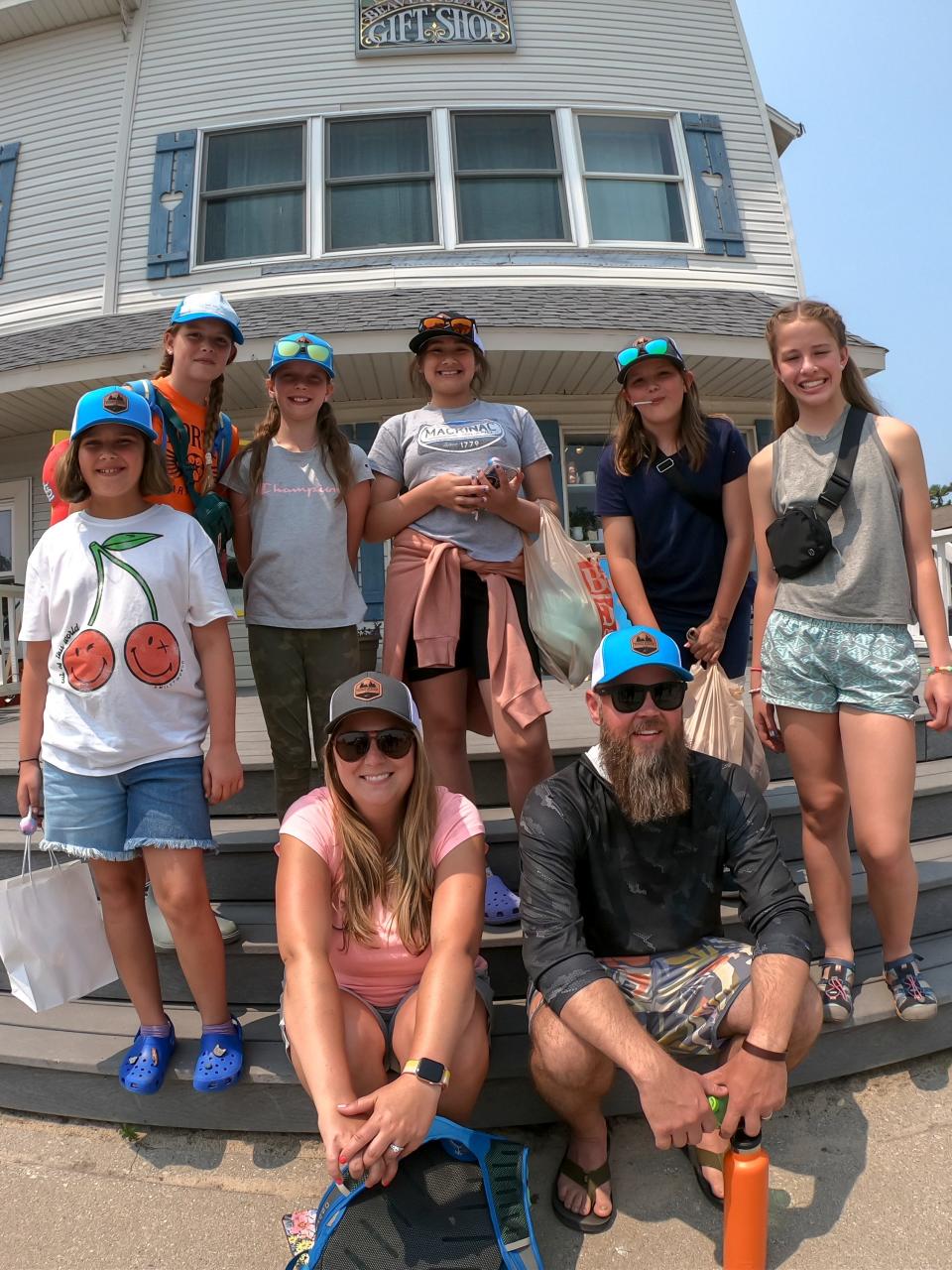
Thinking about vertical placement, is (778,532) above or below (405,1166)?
above

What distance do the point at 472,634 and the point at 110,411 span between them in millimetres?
1192

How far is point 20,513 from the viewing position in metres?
7.24

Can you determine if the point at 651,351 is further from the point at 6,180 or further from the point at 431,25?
the point at 6,180

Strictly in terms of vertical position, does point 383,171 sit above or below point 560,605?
above

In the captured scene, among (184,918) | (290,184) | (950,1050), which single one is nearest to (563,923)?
(184,918)

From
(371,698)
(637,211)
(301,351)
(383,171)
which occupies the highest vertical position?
(383,171)

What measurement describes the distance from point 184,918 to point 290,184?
23.6 ft

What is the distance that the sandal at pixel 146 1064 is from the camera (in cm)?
211

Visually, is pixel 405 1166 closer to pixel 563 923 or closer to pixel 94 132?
pixel 563 923

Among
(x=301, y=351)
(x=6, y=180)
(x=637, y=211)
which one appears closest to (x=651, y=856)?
(x=301, y=351)

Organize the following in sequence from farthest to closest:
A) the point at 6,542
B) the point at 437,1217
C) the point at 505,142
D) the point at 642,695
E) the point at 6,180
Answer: the point at 6,180
the point at 6,542
the point at 505,142
the point at 642,695
the point at 437,1217

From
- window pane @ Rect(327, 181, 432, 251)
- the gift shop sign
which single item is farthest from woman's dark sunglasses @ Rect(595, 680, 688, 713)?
the gift shop sign

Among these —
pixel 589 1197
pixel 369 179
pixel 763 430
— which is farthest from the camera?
pixel 369 179

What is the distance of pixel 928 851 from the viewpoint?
3.03 meters
